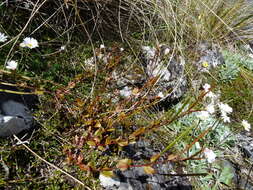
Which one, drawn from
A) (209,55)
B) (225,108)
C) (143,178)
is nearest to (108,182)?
(143,178)

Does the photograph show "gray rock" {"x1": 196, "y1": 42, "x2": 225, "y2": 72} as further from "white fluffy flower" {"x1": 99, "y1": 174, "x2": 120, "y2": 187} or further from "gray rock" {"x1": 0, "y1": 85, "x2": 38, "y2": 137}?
"gray rock" {"x1": 0, "y1": 85, "x2": 38, "y2": 137}

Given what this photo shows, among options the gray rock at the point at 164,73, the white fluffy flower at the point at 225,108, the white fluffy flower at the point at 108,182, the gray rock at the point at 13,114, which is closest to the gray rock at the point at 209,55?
the gray rock at the point at 164,73

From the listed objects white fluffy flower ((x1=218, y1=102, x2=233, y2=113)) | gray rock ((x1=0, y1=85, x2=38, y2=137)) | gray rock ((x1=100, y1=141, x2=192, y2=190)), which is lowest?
gray rock ((x1=100, y1=141, x2=192, y2=190))

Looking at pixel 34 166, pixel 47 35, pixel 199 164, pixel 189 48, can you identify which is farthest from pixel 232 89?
pixel 34 166

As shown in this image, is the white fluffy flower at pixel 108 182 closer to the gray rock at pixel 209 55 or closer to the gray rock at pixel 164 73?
the gray rock at pixel 164 73

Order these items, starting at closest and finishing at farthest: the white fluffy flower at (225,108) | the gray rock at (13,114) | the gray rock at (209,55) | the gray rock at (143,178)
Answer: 1. the gray rock at (13,114)
2. the gray rock at (143,178)
3. the white fluffy flower at (225,108)
4. the gray rock at (209,55)

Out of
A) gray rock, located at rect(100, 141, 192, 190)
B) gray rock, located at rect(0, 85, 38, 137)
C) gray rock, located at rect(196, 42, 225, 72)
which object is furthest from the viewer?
gray rock, located at rect(196, 42, 225, 72)

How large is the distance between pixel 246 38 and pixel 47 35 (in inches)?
108

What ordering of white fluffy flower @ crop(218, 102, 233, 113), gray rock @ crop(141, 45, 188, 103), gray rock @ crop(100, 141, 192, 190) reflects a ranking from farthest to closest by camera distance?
gray rock @ crop(141, 45, 188, 103)
white fluffy flower @ crop(218, 102, 233, 113)
gray rock @ crop(100, 141, 192, 190)

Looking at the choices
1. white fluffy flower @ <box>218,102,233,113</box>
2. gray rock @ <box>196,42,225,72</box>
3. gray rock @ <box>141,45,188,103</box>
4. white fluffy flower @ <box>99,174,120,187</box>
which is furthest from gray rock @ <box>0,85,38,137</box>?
gray rock @ <box>196,42,225,72</box>

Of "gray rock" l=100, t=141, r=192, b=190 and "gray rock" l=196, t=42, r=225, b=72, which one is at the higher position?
"gray rock" l=196, t=42, r=225, b=72

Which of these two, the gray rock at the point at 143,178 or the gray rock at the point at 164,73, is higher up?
the gray rock at the point at 164,73

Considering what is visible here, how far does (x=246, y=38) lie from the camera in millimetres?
3086

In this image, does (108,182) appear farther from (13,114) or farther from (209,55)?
→ (209,55)
